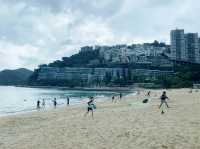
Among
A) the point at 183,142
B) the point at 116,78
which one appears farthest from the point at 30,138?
the point at 116,78

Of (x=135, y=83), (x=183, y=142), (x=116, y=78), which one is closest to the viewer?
(x=183, y=142)

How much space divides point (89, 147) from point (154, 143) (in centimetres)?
216

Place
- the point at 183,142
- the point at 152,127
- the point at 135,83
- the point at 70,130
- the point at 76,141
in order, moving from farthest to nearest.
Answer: the point at 135,83 < the point at 70,130 < the point at 152,127 < the point at 76,141 < the point at 183,142

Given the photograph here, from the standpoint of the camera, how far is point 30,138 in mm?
16500

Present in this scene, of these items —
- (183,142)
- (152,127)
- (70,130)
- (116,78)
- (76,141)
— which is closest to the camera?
(183,142)

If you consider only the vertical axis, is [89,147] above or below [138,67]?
below

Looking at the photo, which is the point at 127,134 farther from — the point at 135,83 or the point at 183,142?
the point at 135,83

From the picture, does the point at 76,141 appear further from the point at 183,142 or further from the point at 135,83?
the point at 135,83

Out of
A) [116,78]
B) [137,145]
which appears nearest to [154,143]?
[137,145]

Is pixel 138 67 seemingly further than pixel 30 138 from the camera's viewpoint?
Yes

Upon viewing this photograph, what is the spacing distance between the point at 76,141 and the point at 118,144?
198 cm

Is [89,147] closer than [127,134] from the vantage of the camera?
Yes

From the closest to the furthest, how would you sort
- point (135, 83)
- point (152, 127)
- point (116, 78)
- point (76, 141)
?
point (76, 141), point (152, 127), point (135, 83), point (116, 78)

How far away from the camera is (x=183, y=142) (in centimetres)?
1246
